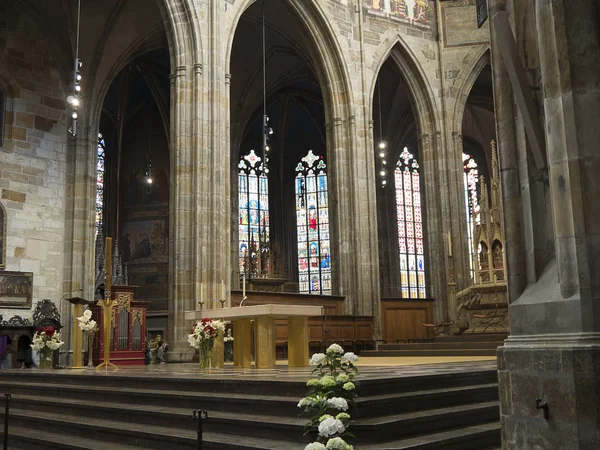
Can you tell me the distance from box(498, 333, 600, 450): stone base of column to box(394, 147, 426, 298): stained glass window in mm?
26270

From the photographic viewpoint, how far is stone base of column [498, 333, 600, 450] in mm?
4617

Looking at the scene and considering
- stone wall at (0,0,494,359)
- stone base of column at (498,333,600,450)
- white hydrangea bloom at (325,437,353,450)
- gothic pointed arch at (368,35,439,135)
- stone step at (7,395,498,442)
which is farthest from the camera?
gothic pointed arch at (368,35,439,135)

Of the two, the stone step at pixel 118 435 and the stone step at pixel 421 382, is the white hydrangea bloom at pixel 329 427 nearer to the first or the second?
the stone step at pixel 118 435

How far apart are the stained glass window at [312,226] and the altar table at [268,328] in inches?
765

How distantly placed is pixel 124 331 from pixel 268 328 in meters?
6.21

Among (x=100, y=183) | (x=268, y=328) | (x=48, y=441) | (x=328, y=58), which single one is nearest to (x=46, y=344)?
(x=268, y=328)

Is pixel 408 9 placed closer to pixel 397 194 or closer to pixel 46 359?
pixel 397 194

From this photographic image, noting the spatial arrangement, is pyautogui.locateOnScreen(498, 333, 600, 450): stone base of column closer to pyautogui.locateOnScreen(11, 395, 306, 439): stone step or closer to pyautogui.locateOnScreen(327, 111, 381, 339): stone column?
pyautogui.locateOnScreen(11, 395, 306, 439): stone step

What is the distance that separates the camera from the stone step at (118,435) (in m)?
6.22

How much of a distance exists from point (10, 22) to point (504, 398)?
66.4ft

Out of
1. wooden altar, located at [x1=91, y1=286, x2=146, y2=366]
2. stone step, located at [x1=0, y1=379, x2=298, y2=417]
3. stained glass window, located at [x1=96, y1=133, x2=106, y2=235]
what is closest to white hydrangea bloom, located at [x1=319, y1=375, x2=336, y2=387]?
stone step, located at [x1=0, y1=379, x2=298, y2=417]

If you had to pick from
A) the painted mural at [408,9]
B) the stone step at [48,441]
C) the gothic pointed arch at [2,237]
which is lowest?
the stone step at [48,441]

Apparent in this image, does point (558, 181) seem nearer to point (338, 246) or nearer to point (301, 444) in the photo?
point (301, 444)

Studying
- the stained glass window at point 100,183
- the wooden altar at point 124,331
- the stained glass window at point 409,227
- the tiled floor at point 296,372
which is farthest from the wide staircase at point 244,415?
the stained glass window at point 409,227
